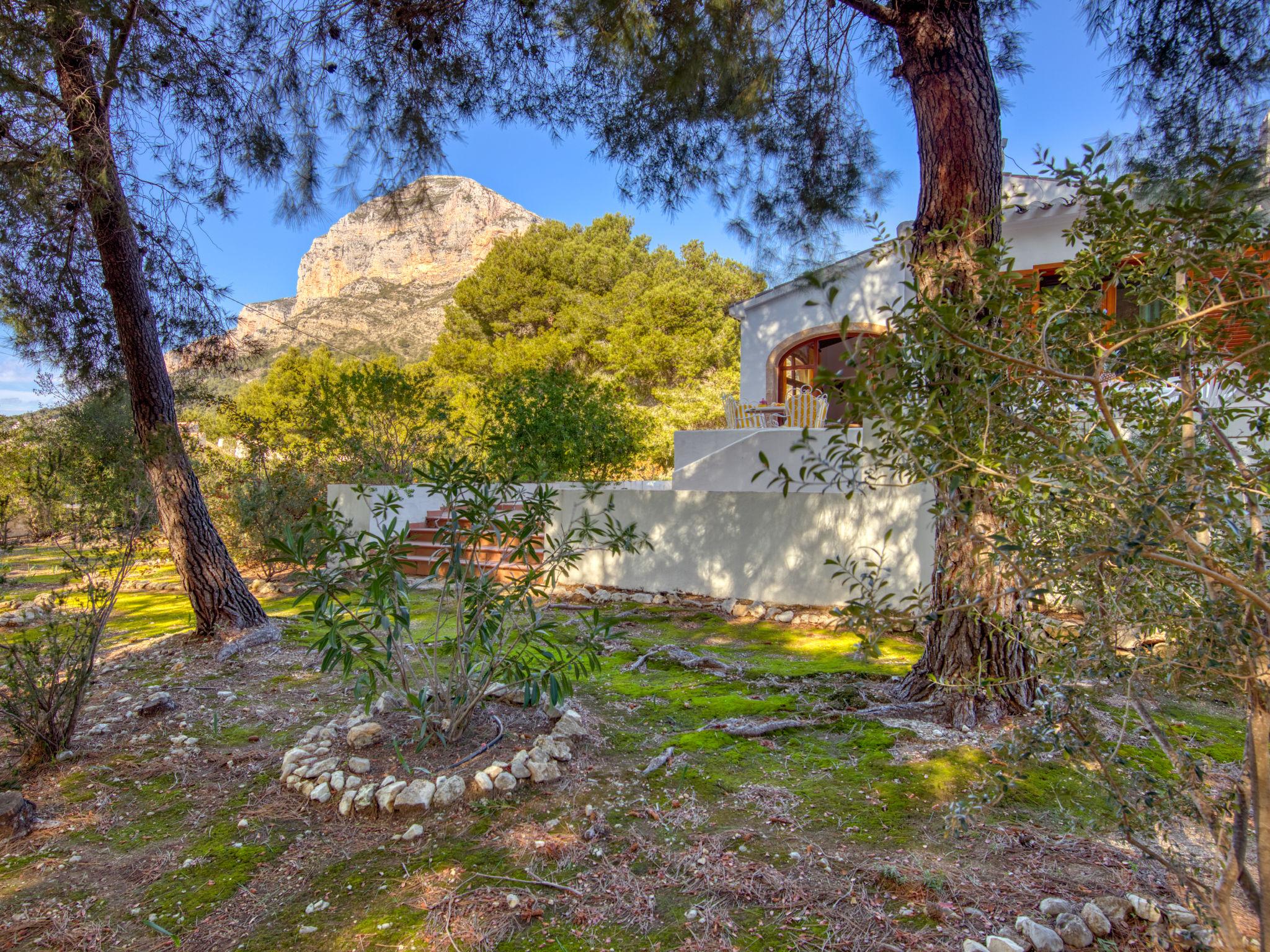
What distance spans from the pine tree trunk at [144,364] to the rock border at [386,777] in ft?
9.49

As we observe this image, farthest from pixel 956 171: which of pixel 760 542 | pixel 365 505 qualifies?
pixel 365 505

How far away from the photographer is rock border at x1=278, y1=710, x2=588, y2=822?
2.66 m

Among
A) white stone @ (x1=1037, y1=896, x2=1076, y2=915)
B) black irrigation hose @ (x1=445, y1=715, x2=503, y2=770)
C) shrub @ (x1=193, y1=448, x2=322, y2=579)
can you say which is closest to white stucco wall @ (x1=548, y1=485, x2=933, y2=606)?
black irrigation hose @ (x1=445, y1=715, x2=503, y2=770)

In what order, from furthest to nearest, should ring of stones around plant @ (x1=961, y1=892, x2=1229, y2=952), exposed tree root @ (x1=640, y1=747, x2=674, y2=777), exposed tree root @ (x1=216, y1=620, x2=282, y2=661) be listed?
exposed tree root @ (x1=216, y1=620, x2=282, y2=661), exposed tree root @ (x1=640, y1=747, x2=674, y2=777), ring of stones around plant @ (x1=961, y1=892, x2=1229, y2=952)

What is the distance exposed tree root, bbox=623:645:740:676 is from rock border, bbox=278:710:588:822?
1522 millimetres

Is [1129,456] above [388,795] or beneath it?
above

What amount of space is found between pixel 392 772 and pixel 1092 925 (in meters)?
2.41

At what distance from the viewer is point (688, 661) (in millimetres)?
4766

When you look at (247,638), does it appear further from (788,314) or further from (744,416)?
(788,314)

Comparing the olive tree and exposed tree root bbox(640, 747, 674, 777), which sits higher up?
the olive tree

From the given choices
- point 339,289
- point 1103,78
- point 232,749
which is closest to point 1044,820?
point 232,749

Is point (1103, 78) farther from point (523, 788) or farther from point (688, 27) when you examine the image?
point (523, 788)

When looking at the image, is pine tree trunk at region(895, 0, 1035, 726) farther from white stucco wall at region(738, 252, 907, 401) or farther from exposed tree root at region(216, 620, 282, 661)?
white stucco wall at region(738, 252, 907, 401)

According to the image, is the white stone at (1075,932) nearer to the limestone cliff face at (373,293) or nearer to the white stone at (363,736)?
the white stone at (363,736)
